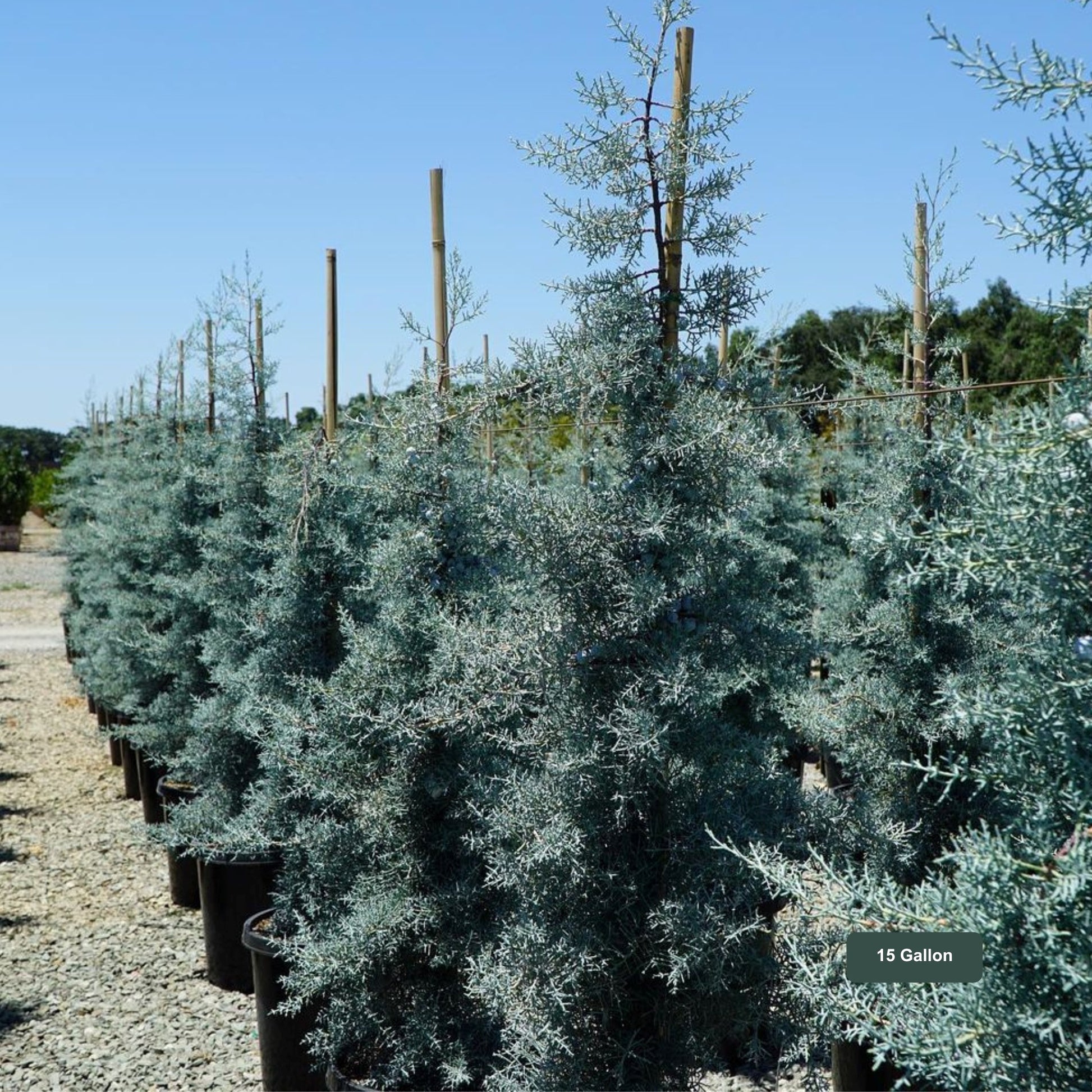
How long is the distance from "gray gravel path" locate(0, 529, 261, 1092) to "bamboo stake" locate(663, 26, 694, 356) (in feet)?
11.9

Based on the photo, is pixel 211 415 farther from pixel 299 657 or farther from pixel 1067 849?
pixel 1067 849

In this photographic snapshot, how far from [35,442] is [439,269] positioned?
6779 cm

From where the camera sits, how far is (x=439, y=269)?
431cm

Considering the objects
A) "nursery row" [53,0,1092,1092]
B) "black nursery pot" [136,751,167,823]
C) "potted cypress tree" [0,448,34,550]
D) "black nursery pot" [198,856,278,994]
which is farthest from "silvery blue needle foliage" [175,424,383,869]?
"potted cypress tree" [0,448,34,550]

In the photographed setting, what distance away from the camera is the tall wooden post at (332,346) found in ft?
16.6

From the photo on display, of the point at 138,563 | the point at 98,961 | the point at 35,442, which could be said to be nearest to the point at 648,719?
the point at 98,961

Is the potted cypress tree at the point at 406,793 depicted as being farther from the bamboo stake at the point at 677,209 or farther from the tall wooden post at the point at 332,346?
the tall wooden post at the point at 332,346

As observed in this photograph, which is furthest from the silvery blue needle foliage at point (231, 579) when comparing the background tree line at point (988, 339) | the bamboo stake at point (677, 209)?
the background tree line at point (988, 339)

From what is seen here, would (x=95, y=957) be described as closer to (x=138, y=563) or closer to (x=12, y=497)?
(x=138, y=563)

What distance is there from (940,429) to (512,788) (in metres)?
2.48

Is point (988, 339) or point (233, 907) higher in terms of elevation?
point (988, 339)

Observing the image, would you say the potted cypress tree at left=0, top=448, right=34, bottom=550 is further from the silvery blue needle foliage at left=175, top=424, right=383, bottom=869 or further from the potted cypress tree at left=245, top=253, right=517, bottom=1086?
the potted cypress tree at left=245, top=253, right=517, bottom=1086

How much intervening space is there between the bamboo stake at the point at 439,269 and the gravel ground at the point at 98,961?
8.81 feet

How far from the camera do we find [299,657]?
5027 mm
